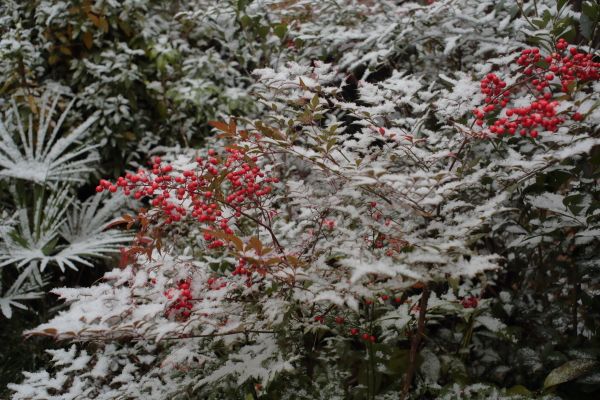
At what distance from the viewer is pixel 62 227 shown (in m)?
3.21

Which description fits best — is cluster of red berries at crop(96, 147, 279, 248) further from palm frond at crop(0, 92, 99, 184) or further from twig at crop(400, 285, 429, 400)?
palm frond at crop(0, 92, 99, 184)

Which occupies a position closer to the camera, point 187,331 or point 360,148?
point 187,331

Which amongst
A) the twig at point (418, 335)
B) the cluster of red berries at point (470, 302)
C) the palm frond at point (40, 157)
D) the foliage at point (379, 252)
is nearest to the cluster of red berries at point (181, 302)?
the foliage at point (379, 252)

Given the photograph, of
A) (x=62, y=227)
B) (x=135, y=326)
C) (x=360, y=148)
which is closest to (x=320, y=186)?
(x=360, y=148)

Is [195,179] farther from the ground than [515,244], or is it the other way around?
[195,179]

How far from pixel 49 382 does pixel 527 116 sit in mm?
1809

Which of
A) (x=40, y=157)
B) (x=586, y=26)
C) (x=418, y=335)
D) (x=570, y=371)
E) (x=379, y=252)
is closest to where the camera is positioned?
(x=379, y=252)

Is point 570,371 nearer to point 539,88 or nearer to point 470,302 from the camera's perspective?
point 470,302

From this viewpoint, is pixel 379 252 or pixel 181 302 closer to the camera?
pixel 379 252

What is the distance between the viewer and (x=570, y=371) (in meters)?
1.43

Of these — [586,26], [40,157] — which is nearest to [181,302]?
[586,26]

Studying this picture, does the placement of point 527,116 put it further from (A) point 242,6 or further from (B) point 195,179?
(A) point 242,6

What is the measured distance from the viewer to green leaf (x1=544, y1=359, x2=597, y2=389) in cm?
142

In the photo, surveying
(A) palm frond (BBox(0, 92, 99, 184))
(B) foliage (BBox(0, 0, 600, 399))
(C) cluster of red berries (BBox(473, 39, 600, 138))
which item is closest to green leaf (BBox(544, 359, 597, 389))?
(B) foliage (BBox(0, 0, 600, 399))
